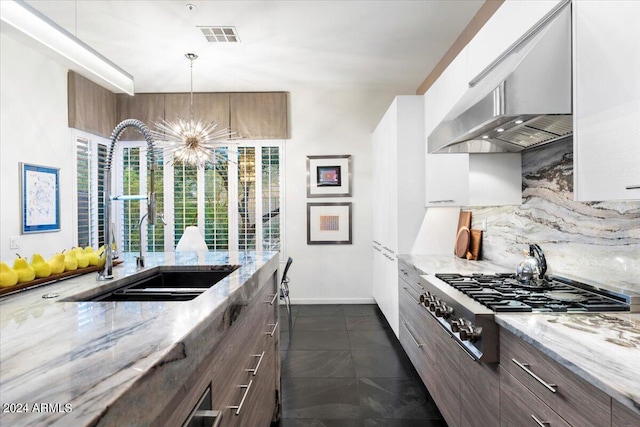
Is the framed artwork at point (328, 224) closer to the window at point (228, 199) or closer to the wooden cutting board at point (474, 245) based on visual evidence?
the window at point (228, 199)

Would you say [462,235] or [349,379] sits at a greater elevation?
[462,235]

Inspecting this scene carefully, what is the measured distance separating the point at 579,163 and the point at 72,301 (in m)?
1.84

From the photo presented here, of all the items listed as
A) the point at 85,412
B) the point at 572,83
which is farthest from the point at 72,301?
the point at 572,83

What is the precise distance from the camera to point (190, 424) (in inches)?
33.8

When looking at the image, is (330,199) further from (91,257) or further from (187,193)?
(91,257)

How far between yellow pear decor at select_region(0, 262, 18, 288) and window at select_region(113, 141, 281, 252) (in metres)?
3.81

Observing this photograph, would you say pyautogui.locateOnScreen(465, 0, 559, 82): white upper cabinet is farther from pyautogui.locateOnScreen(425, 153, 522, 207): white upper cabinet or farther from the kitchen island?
the kitchen island

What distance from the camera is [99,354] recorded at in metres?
0.68

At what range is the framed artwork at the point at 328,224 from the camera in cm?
500

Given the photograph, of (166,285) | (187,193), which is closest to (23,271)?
(166,285)

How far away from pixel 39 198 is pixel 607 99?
4506 mm

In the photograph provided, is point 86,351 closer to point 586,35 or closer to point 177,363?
point 177,363

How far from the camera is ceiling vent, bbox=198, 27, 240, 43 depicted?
10.9ft

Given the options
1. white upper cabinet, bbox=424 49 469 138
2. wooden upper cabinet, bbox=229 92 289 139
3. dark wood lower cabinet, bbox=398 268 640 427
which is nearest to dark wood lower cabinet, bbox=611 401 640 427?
A: dark wood lower cabinet, bbox=398 268 640 427
